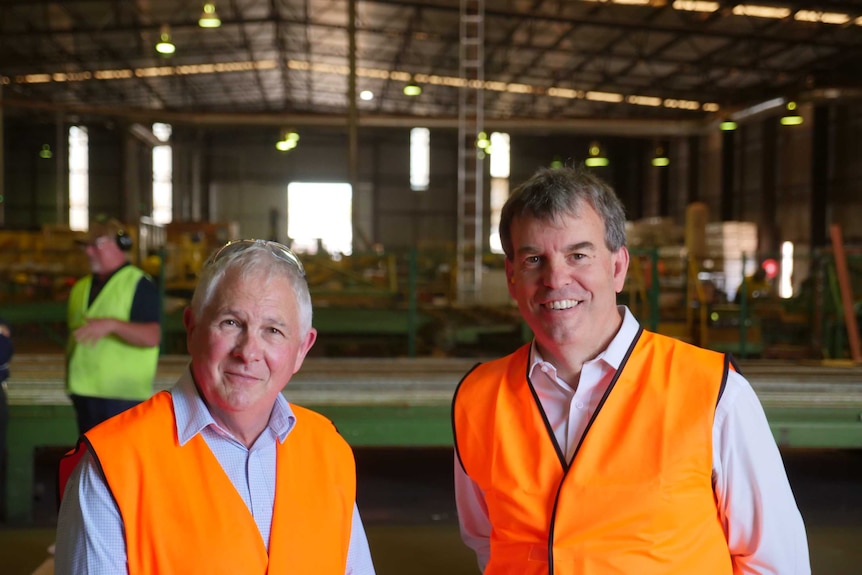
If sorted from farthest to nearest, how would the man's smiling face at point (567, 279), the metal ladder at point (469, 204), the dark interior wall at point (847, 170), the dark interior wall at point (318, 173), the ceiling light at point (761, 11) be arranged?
the dark interior wall at point (318, 173) → the dark interior wall at point (847, 170) → the ceiling light at point (761, 11) → the metal ladder at point (469, 204) → the man's smiling face at point (567, 279)

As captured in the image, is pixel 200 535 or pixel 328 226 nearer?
pixel 200 535

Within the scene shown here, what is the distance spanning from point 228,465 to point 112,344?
3.11 m

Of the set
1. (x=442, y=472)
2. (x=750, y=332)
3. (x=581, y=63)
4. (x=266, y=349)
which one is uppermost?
(x=581, y=63)

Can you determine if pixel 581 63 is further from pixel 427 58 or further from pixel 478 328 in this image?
pixel 478 328

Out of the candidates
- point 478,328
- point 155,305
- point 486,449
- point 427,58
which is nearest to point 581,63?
point 427,58

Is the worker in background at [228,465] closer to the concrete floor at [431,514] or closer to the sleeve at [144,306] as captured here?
the sleeve at [144,306]

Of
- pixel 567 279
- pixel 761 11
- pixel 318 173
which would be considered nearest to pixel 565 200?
pixel 567 279

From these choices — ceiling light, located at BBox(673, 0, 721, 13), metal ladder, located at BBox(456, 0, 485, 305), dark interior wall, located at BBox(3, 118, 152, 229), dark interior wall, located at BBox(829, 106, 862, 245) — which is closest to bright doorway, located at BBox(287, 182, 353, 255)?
dark interior wall, located at BBox(3, 118, 152, 229)

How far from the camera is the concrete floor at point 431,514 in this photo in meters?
4.74

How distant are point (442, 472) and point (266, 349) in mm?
6056

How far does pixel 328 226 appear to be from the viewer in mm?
33375

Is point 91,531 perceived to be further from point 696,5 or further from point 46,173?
point 46,173

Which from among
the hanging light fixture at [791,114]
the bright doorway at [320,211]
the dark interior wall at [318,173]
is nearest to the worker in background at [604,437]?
the hanging light fixture at [791,114]

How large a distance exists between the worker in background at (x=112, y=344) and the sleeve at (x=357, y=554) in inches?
113
